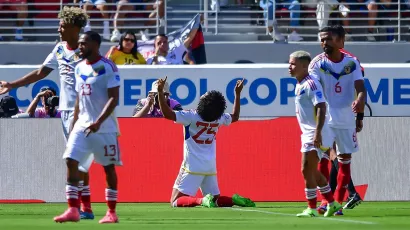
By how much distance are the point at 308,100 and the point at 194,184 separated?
288 centimetres

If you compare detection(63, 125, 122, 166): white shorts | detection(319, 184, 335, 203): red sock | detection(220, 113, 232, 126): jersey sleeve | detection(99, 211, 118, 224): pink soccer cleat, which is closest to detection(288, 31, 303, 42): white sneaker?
detection(220, 113, 232, 126): jersey sleeve

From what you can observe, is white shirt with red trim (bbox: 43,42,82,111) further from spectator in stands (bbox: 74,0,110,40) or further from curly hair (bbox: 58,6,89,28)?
spectator in stands (bbox: 74,0,110,40)

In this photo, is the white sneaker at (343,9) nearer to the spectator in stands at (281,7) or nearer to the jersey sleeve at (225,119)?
the spectator in stands at (281,7)

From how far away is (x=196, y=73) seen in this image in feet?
67.6

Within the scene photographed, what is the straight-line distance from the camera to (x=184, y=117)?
15.1 m

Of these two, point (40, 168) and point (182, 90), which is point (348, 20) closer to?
point (182, 90)

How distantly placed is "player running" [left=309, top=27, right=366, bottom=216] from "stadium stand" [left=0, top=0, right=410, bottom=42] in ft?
34.7

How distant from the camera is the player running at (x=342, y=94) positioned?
1377 cm

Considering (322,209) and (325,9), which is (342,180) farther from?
(325,9)

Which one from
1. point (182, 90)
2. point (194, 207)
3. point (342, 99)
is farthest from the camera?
point (182, 90)

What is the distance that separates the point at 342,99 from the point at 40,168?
547cm

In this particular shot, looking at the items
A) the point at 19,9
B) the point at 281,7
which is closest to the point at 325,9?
the point at 281,7

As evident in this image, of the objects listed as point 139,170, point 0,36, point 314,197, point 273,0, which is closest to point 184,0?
point 273,0

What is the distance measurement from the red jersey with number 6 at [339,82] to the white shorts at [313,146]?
38cm
